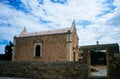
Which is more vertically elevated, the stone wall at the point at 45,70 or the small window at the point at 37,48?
the small window at the point at 37,48

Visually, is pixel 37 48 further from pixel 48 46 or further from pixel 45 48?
pixel 48 46

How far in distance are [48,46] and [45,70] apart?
12279mm

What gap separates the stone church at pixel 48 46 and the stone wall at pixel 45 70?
31.0ft

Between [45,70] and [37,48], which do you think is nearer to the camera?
[45,70]

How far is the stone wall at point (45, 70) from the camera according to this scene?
1141cm

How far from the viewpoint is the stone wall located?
37.4 ft

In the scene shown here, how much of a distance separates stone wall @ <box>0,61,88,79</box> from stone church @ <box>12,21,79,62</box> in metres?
9.45

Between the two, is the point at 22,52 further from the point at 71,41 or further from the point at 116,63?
the point at 116,63

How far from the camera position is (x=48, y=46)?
1009 inches

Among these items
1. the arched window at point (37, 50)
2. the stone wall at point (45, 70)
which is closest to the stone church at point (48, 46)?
the arched window at point (37, 50)

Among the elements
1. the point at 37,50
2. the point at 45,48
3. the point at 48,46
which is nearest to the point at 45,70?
the point at 48,46

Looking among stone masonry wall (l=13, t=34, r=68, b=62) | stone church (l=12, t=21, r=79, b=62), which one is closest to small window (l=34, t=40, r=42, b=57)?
stone church (l=12, t=21, r=79, b=62)

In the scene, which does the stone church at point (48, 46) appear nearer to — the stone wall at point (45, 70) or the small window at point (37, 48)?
the small window at point (37, 48)

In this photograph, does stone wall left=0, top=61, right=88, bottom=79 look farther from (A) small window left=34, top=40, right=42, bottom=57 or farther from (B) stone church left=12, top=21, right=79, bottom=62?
(A) small window left=34, top=40, right=42, bottom=57
